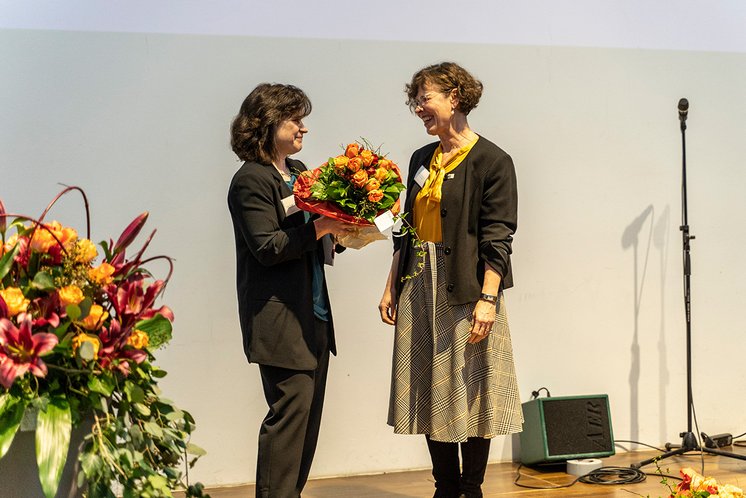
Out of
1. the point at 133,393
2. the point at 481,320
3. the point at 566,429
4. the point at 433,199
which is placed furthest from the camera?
the point at 566,429

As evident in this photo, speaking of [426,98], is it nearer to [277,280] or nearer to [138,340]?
[277,280]

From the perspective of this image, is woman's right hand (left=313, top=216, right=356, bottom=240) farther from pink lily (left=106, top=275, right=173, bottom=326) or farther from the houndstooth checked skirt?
pink lily (left=106, top=275, right=173, bottom=326)

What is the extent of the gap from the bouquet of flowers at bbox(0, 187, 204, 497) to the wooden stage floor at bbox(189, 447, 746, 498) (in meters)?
2.39

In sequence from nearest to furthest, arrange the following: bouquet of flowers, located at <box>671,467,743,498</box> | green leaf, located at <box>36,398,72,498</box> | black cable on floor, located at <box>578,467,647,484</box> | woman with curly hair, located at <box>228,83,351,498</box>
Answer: green leaf, located at <box>36,398,72,498</box> < bouquet of flowers, located at <box>671,467,743,498</box> < woman with curly hair, located at <box>228,83,351,498</box> < black cable on floor, located at <box>578,467,647,484</box>

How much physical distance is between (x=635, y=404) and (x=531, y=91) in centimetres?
161

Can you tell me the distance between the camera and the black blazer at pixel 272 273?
105 inches

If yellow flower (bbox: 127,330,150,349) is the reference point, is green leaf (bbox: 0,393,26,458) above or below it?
below

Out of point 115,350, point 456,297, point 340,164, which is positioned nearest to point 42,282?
point 115,350

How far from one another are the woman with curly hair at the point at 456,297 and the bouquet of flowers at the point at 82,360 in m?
1.53

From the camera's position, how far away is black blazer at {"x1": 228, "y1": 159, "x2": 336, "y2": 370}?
8.77 ft

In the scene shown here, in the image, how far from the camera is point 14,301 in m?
1.38

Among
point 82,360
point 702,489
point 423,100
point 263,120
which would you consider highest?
point 423,100

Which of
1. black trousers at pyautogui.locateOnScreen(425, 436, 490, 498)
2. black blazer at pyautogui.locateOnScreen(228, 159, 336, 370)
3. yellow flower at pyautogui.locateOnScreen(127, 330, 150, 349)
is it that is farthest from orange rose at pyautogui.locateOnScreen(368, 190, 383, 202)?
yellow flower at pyautogui.locateOnScreen(127, 330, 150, 349)

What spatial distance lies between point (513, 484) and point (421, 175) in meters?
1.52
